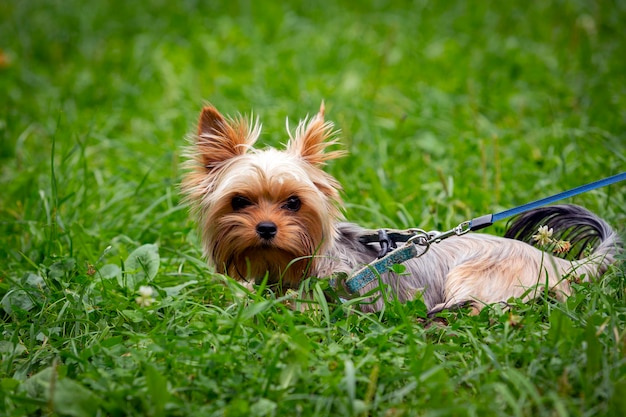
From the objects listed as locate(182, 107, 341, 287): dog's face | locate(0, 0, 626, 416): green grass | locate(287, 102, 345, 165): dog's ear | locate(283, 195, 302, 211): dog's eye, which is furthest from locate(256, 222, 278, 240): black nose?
locate(287, 102, 345, 165): dog's ear

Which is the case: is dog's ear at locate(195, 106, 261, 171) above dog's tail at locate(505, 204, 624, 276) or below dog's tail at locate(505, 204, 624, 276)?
above

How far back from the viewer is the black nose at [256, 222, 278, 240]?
343cm

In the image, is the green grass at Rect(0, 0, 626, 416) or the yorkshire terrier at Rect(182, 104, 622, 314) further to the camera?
the yorkshire terrier at Rect(182, 104, 622, 314)

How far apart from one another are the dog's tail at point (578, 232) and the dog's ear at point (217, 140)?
63.4 inches

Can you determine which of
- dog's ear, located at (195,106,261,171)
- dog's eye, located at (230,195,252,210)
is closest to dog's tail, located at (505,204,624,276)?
dog's eye, located at (230,195,252,210)

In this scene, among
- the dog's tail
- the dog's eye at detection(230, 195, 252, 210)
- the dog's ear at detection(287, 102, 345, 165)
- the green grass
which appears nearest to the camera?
the green grass

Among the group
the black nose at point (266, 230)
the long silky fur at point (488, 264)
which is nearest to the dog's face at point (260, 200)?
the black nose at point (266, 230)

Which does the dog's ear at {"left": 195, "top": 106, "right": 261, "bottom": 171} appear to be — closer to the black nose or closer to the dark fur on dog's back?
the black nose

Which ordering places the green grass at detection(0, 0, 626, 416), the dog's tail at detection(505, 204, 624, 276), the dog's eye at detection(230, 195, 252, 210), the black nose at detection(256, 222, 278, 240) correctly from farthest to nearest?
1. the dog's tail at detection(505, 204, 624, 276)
2. the dog's eye at detection(230, 195, 252, 210)
3. the black nose at detection(256, 222, 278, 240)
4. the green grass at detection(0, 0, 626, 416)

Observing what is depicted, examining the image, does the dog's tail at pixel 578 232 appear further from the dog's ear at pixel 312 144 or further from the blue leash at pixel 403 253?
the dog's ear at pixel 312 144

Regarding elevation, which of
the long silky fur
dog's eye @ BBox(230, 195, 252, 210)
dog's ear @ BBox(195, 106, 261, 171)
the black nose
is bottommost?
the long silky fur

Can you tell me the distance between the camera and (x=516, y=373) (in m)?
2.79

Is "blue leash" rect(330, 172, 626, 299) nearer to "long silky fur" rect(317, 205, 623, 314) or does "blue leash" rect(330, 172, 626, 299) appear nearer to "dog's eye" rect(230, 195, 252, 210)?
"long silky fur" rect(317, 205, 623, 314)

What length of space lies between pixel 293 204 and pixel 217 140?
581mm
